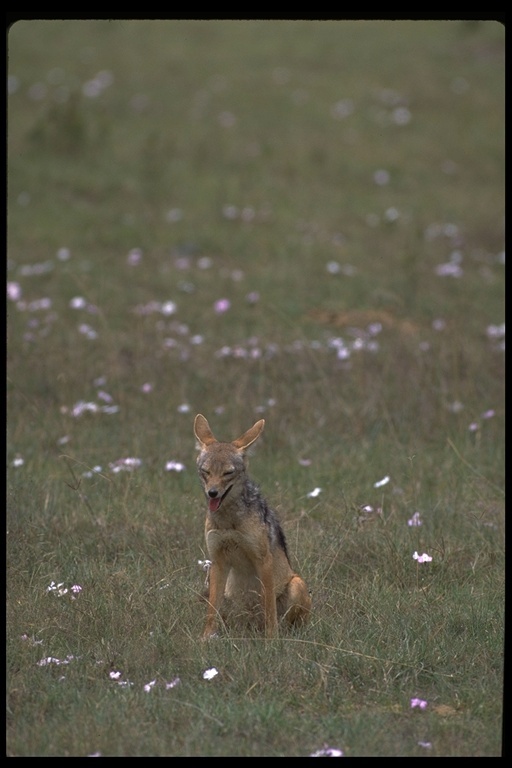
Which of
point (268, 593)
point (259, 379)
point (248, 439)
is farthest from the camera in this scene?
point (259, 379)

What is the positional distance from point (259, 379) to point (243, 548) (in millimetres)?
4049

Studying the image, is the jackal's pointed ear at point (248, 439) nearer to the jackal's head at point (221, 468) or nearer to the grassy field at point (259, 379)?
the jackal's head at point (221, 468)

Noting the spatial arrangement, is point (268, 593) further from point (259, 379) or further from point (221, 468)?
point (259, 379)

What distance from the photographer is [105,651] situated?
562cm

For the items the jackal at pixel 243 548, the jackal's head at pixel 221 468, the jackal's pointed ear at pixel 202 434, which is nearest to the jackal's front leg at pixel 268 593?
the jackal at pixel 243 548

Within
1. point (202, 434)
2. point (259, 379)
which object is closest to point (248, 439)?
point (202, 434)

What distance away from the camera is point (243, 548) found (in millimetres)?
5922

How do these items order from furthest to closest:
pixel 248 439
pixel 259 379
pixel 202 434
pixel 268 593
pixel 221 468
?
pixel 259 379 < pixel 202 434 < pixel 248 439 < pixel 268 593 < pixel 221 468

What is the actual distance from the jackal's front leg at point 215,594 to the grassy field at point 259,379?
0.15m

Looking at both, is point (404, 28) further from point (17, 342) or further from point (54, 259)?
point (17, 342)

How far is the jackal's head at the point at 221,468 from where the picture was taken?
5.68m

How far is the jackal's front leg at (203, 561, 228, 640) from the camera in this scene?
19.2 feet

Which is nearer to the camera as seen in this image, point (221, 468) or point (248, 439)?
point (221, 468)

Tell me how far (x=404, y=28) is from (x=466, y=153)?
6897 mm
